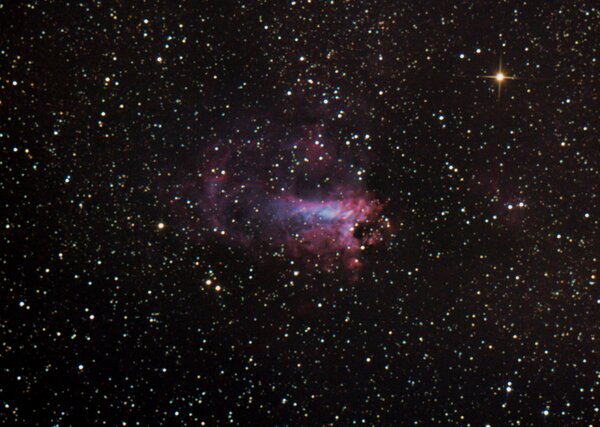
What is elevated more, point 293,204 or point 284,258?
point 293,204

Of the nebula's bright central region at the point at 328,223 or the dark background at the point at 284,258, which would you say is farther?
the nebula's bright central region at the point at 328,223

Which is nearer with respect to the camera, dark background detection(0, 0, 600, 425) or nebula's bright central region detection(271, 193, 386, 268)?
dark background detection(0, 0, 600, 425)

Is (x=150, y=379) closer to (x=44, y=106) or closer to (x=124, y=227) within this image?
(x=124, y=227)
